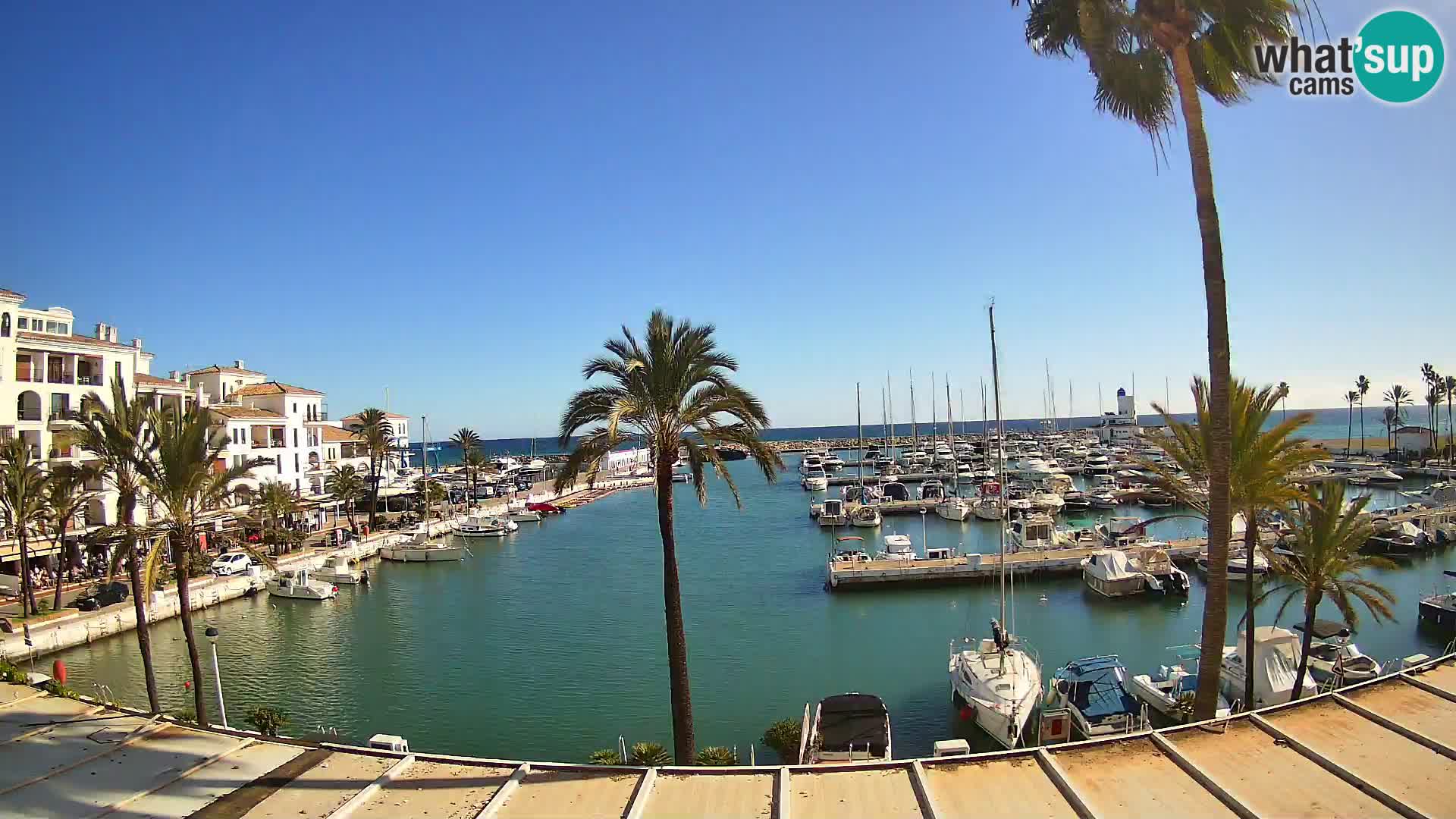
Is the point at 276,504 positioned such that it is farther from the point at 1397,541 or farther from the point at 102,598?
the point at 1397,541

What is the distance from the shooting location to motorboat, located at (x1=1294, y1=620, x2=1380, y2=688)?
840 inches

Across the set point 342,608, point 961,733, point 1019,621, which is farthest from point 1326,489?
point 342,608

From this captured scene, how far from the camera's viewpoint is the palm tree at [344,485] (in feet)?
196

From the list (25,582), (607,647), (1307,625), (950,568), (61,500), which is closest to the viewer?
(1307,625)

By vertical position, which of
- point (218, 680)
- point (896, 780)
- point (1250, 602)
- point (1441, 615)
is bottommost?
point (1441, 615)

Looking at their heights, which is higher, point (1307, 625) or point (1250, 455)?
point (1250, 455)

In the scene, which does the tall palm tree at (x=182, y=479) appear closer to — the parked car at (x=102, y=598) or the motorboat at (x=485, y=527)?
the parked car at (x=102, y=598)

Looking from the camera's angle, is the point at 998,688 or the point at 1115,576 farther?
the point at 1115,576

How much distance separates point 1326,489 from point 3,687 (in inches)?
1128

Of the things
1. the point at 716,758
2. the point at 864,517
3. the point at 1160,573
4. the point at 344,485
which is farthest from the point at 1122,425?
the point at 716,758

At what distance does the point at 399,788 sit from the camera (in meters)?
10.3

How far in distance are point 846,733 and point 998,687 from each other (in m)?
5.22

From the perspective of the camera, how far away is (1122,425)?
141m

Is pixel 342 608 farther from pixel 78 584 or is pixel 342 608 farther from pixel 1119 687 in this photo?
pixel 1119 687
